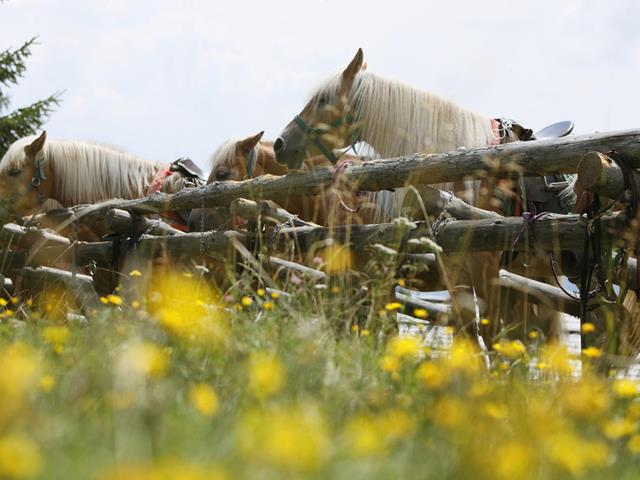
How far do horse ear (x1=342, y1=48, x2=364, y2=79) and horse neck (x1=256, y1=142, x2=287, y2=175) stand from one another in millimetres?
2054

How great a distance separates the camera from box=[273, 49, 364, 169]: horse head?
17.0 ft

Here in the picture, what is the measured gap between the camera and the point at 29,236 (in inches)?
261

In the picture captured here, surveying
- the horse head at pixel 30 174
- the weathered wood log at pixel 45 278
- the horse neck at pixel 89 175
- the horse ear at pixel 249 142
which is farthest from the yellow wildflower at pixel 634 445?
the horse head at pixel 30 174

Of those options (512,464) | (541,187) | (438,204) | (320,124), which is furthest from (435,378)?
(320,124)

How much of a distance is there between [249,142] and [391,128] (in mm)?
2240

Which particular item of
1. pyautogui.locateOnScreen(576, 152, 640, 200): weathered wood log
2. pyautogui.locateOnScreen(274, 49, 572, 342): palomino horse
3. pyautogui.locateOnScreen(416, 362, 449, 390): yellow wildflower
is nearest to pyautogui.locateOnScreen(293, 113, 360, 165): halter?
pyautogui.locateOnScreen(274, 49, 572, 342): palomino horse

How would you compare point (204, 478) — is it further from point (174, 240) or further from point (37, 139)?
point (37, 139)

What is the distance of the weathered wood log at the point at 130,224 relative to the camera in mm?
5723

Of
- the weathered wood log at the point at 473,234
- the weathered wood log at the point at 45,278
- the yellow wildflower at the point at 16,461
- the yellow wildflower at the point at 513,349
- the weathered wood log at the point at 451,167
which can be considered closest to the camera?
the yellow wildflower at the point at 16,461

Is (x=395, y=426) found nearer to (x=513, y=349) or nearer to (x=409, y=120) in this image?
(x=513, y=349)

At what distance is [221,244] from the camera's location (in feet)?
16.7

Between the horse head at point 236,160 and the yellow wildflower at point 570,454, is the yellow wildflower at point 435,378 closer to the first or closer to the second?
the yellow wildflower at point 570,454

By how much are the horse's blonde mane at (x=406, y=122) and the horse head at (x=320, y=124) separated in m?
0.05

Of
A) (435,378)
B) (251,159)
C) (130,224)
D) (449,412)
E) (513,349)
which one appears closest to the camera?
(449,412)
